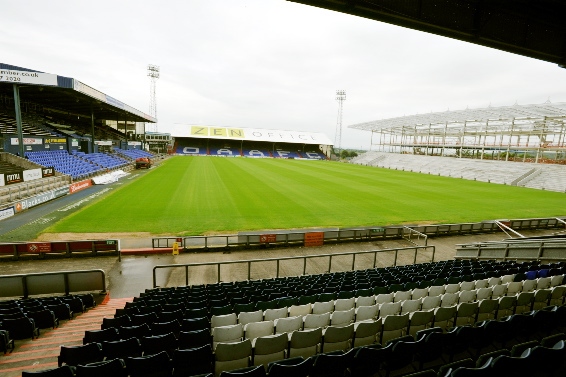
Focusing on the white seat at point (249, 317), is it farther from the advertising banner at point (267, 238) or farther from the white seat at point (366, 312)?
the advertising banner at point (267, 238)

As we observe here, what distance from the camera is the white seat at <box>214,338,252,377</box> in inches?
158

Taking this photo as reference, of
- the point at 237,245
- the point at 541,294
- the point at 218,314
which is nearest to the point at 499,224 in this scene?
the point at 541,294

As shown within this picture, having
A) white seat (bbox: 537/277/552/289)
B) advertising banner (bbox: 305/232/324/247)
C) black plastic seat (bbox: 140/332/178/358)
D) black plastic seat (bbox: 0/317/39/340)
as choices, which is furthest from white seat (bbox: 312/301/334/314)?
advertising banner (bbox: 305/232/324/247)

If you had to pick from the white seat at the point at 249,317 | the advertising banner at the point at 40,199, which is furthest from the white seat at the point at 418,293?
the advertising banner at the point at 40,199

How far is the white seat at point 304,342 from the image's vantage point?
438 centimetres

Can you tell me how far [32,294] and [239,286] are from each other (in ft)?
19.2

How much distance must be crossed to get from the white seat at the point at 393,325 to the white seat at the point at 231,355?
2.34 metres

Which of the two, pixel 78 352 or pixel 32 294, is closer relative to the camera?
pixel 78 352

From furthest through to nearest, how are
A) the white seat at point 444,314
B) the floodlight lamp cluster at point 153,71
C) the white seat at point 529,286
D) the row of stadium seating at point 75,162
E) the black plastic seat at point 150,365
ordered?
the floodlight lamp cluster at point 153,71
the row of stadium seating at point 75,162
the white seat at point 529,286
the white seat at point 444,314
the black plastic seat at point 150,365

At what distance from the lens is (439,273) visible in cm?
847

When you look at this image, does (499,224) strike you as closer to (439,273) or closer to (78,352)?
(439,273)

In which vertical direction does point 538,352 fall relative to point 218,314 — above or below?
above

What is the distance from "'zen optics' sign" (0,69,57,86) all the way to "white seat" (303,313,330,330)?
29.7 meters

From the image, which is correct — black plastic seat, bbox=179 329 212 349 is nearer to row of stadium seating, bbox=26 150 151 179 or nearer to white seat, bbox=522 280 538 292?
white seat, bbox=522 280 538 292
